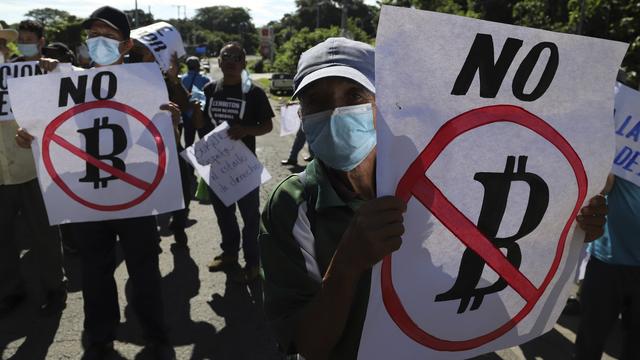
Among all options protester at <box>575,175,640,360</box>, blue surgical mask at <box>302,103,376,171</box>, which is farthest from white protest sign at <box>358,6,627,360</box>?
protester at <box>575,175,640,360</box>

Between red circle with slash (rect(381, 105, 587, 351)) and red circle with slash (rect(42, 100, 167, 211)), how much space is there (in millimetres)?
1912

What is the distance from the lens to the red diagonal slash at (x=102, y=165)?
254cm

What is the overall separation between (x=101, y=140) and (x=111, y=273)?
0.96m

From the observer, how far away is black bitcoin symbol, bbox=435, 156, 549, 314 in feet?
4.05

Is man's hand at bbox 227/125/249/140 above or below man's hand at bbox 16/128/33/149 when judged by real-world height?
below

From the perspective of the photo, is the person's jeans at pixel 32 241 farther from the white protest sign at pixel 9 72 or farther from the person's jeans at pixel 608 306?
the person's jeans at pixel 608 306

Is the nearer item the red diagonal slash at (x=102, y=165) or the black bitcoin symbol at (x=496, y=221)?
the black bitcoin symbol at (x=496, y=221)

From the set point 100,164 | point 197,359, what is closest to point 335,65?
point 100,164

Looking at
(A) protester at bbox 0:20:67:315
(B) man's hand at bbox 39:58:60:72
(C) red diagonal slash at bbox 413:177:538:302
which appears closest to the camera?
(C) red diagonal slash at bbox 413:177:538:302

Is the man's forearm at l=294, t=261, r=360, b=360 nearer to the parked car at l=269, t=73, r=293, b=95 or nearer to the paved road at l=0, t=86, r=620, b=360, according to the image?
the paved road at l=0, t=86, r=620, b=360

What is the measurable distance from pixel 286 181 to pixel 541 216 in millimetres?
754

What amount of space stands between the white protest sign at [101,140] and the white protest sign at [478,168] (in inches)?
74.8

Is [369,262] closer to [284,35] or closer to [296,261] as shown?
[296,261]

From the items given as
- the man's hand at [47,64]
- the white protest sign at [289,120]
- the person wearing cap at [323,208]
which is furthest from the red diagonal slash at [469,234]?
the white protest sign at [289,120]
